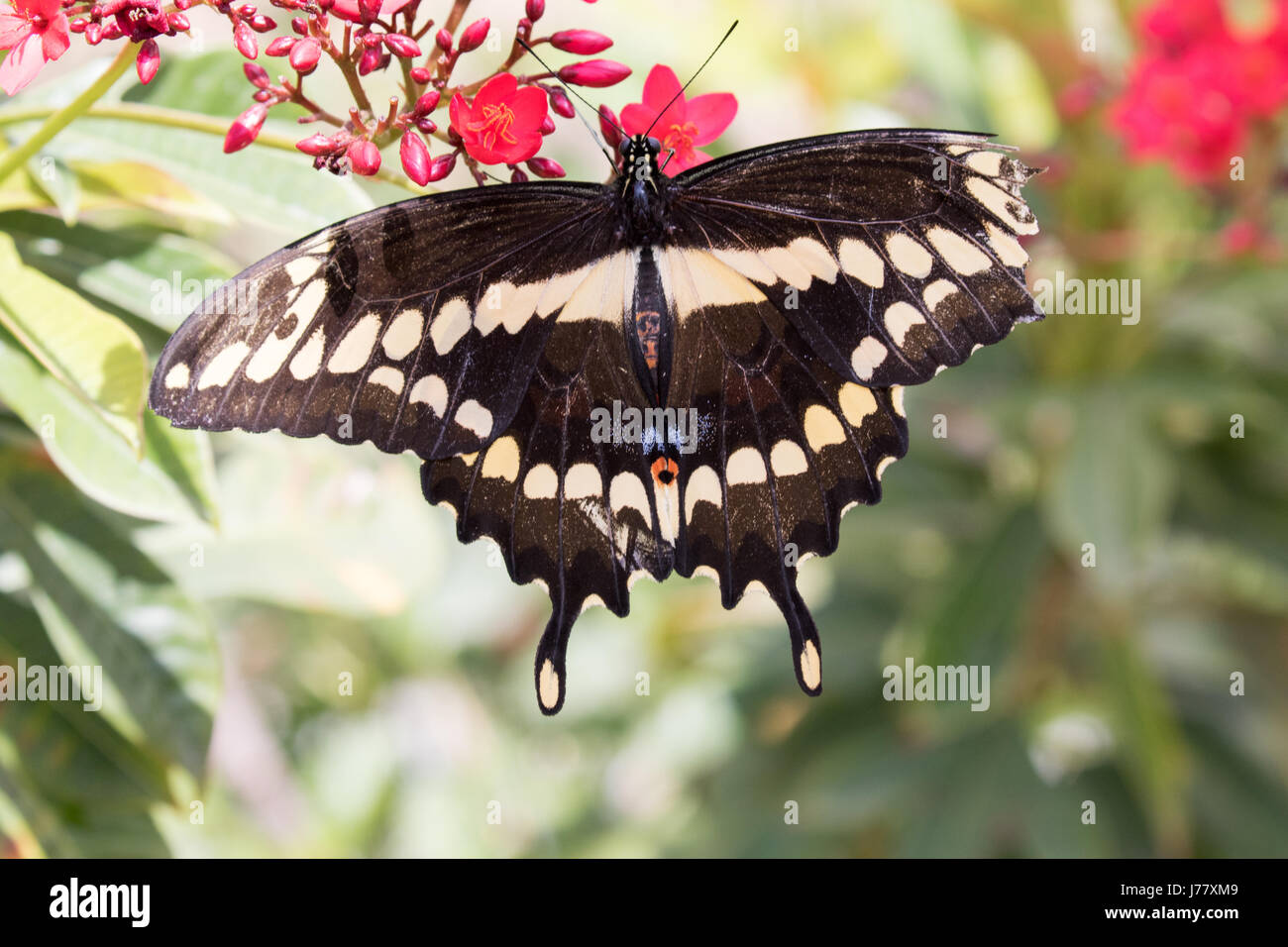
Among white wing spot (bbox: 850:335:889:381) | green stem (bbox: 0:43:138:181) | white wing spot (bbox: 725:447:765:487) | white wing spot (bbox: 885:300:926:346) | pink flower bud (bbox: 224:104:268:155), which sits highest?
green stem (bbox: 0:43:138:181)

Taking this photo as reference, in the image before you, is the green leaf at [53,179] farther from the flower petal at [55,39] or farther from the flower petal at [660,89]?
the flower petal at [660,89]

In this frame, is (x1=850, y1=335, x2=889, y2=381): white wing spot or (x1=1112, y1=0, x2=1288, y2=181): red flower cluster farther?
(x1=1112, y1=0, x2=1288, y2=181): red flower cluster

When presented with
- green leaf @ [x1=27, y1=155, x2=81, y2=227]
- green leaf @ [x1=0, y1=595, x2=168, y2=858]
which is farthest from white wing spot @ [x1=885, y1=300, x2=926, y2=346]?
green leaf @ [x1=0, y1=595, x2=168, y2=858]

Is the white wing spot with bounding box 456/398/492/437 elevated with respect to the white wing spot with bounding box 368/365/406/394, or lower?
lower

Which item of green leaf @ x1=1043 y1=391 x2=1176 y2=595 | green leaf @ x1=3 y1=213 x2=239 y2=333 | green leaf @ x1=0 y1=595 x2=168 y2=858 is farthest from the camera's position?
green leaf @ x1=1043 y1=391 x2=1176 y2=595

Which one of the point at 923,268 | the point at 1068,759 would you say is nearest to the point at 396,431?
the point at 923,268

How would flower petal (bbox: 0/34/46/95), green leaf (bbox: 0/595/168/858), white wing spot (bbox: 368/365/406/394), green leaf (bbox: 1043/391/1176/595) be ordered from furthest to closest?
green leaf (bbox: 1043/391/1176/595) < green leaf (bbox: 0/595/168/858) < white wing spot (bbox: 368/365/406/394) < flower petal (bbox: 0/34/46/95)

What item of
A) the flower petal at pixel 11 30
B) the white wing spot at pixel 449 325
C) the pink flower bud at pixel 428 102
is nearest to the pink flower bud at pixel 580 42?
the pink flower bud at pixel 428 102

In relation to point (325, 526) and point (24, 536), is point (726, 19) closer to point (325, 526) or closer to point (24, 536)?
point (325, 526)

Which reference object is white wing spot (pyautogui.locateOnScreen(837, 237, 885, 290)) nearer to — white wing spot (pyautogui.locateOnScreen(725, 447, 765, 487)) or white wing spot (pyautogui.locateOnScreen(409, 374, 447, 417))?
white wing spot (pyautogui.locateOnScreen(725, 447, 765, 487))
